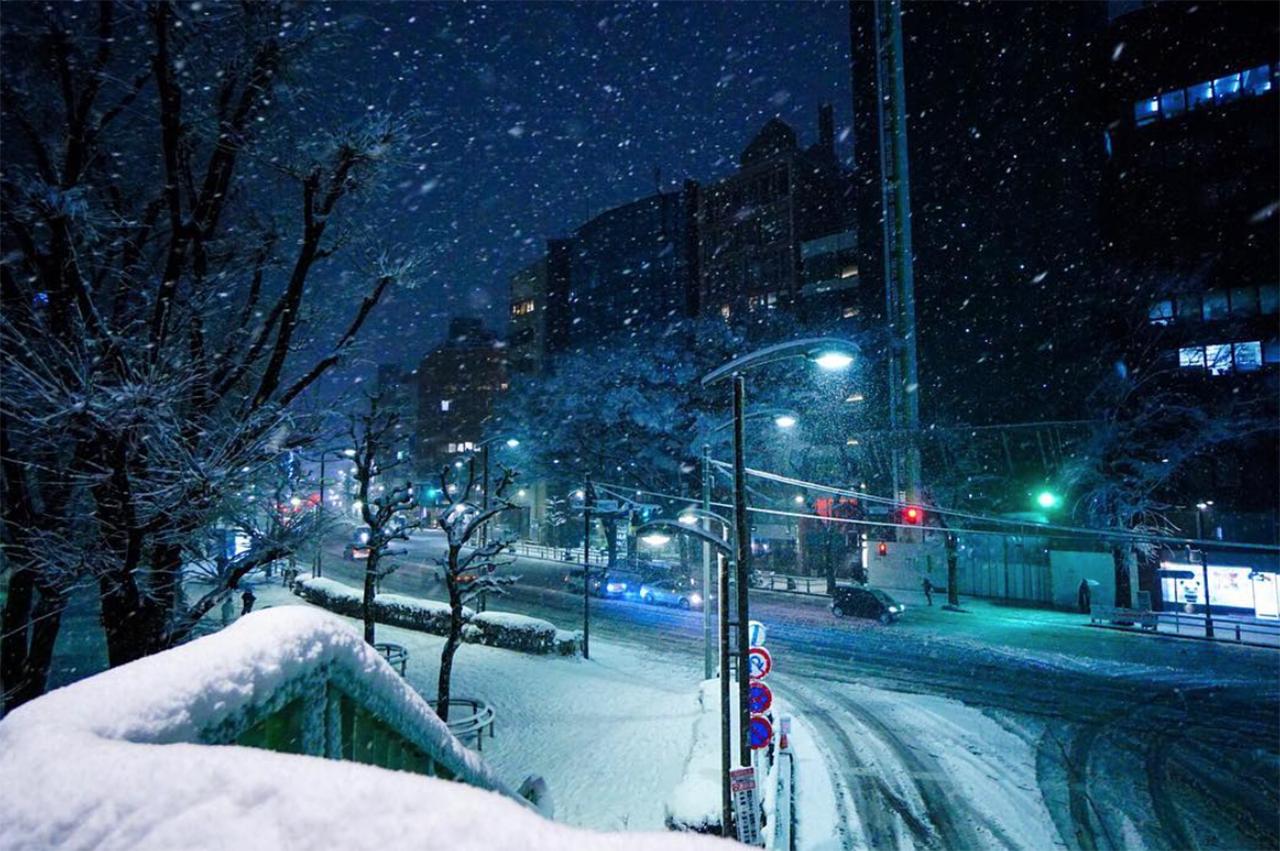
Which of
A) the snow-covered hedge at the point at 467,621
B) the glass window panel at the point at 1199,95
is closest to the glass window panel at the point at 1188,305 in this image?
the glass window panel at the point at 1199,95

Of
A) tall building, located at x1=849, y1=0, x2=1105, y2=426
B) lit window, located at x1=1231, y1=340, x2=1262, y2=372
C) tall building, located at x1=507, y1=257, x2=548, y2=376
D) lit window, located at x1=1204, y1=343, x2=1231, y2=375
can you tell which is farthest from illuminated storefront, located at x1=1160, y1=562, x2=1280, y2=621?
tall building, located at x1=507, y1=257, x2=548, y2=376

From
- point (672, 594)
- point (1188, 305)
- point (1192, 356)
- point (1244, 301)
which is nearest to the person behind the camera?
point (1192, 356)

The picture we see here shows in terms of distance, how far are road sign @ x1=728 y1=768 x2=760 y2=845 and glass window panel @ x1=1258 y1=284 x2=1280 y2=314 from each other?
113 feet

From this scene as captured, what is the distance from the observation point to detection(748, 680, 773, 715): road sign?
10195 millimetres

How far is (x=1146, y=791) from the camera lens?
1155 centimetres

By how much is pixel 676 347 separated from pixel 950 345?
55.1ft

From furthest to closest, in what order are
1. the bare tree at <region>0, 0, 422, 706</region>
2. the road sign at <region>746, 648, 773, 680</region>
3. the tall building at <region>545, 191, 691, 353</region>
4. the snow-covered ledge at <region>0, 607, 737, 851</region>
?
the tall building at <region>545, 191, 691, 353</region>
the road sign at <region>746, 648, 773, 680</region>
the bare tree at <region>0, 0, 422, 706</region>
the snow-covered ledge at <region>0, 607, 737, 851</region>

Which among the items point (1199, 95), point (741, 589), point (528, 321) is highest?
point (528, 321)

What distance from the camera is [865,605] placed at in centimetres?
2802

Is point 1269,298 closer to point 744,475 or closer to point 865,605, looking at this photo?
point 865,605

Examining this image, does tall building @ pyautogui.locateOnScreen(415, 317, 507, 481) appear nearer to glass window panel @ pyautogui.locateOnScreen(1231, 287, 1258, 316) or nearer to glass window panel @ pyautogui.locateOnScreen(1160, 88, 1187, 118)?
glass window panel @ pyautogui.locateOnScreen(1160, 88, 1187, 118)

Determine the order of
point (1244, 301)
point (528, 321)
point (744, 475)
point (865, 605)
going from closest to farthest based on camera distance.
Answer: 1. point (744, 475)
2. point (865, 605)
3. point (1244, 301)
4. point (528, 321)

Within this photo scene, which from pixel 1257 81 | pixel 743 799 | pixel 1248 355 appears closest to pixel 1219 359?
pixel 1248 355

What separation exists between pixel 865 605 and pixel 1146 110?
95.5 ft
